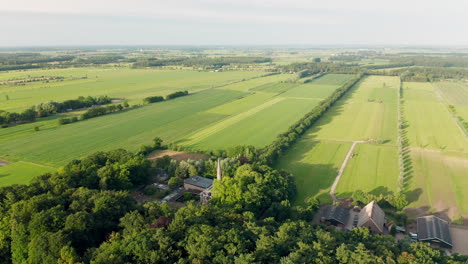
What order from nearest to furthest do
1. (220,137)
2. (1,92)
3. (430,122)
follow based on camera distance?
(220,137), (430,122), (1,92)

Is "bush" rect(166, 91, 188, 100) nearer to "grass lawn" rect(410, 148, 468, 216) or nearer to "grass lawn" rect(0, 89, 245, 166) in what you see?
"grass lawn" rect(0, 89, 245, 166)

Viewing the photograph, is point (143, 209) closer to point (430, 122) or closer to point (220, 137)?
point (220, 137)

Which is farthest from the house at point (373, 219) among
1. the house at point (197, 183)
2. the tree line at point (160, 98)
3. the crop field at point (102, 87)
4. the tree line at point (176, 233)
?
the crop field at point (102, 87)

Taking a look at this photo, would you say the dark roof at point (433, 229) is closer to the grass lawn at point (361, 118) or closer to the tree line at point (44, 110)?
the grass lawn at point (361, 118)

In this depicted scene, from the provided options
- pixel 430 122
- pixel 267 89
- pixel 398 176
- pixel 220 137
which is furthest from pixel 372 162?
pixel 267 89

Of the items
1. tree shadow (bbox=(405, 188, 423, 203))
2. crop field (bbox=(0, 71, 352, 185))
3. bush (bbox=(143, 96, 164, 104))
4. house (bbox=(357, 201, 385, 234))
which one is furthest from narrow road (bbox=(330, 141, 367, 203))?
bush (bbox=(143, 96, 164, 104))


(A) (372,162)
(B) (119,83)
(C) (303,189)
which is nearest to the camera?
(C) (303,189)
